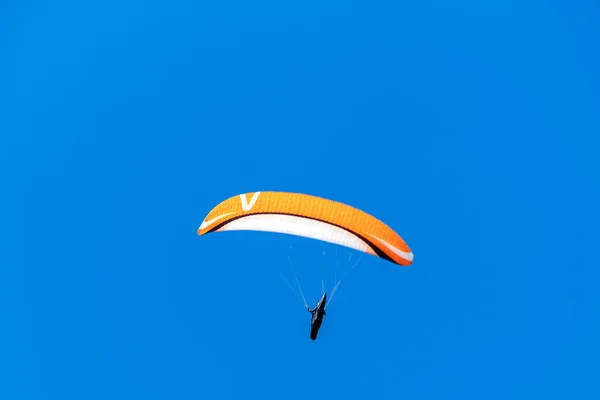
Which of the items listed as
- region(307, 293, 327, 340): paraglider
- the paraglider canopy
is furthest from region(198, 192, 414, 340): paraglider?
region(307, 293, 327, 340): paraglider

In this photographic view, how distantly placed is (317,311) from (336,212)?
4323 mm

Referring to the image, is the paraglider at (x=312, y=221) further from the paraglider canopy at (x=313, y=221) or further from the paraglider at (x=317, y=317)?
the paraglider at (x=317, y=317)

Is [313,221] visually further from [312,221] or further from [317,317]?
[317,317]

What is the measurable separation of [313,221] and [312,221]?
0.12 feet

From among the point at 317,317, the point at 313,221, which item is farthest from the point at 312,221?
the point at 317,317

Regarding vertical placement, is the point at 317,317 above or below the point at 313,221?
below

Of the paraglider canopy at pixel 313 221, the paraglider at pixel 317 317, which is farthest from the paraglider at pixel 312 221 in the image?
the paraglider at pixel 317 317

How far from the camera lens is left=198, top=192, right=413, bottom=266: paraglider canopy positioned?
938 inches

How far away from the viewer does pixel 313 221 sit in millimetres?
24359

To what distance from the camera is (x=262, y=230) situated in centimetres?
2508

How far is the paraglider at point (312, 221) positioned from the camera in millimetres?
23828

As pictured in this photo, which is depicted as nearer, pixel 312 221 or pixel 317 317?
pixel 312 221

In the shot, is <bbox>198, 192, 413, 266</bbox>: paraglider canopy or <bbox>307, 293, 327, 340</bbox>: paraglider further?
<bbox>307, 293, 327, 340</bbox>: paraglider

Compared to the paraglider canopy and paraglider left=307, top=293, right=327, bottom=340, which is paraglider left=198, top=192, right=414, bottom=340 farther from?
paraglider left=307, top=293, right=327, bottom=340
